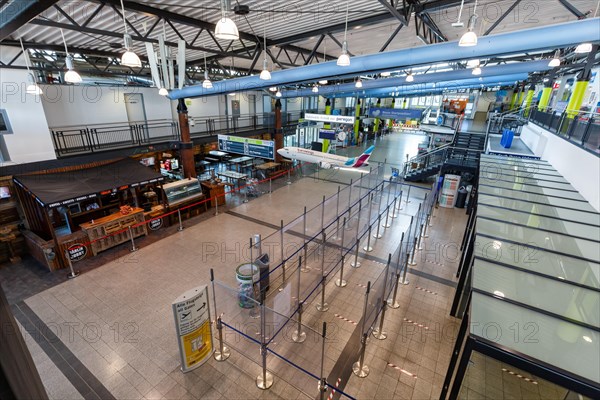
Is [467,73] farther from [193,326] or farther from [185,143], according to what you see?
[185,143]

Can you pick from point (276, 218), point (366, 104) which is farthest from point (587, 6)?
point (366, 104)

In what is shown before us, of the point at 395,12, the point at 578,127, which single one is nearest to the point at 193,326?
the point at 395,12

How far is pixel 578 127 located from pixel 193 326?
12.5m

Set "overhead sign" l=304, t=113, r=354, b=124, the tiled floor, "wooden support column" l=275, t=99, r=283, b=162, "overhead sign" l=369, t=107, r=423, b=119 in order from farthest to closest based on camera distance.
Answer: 1. "wooden support column" l=275, t=99, r=283, b=162
2. "overhead sign" l=369, t=107, r=423, b=119
3. "overhead sign" l=304, t=113, r=354, b=124
4. the tiled floor

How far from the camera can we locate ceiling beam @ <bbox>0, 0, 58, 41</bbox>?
354 centimetres

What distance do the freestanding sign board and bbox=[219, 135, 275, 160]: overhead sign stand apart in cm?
985

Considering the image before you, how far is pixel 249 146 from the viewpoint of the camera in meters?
15.1

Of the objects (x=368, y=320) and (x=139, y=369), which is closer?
(x=139, y=369)

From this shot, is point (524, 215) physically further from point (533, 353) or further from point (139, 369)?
point (139, 369)

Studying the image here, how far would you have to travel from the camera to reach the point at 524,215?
660 cm

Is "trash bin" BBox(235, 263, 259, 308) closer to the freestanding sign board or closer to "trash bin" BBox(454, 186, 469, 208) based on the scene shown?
the freestanding sign board

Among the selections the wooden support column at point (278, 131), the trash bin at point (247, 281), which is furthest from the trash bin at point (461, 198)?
the trash bin at point (247, 281)

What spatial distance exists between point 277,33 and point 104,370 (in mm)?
10227

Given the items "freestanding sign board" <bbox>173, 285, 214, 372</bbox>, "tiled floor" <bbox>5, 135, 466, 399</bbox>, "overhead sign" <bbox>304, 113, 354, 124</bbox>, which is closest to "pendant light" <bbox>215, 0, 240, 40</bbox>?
"freestanding sign board" <bbox>173, 285, 214, 372</bbox>
